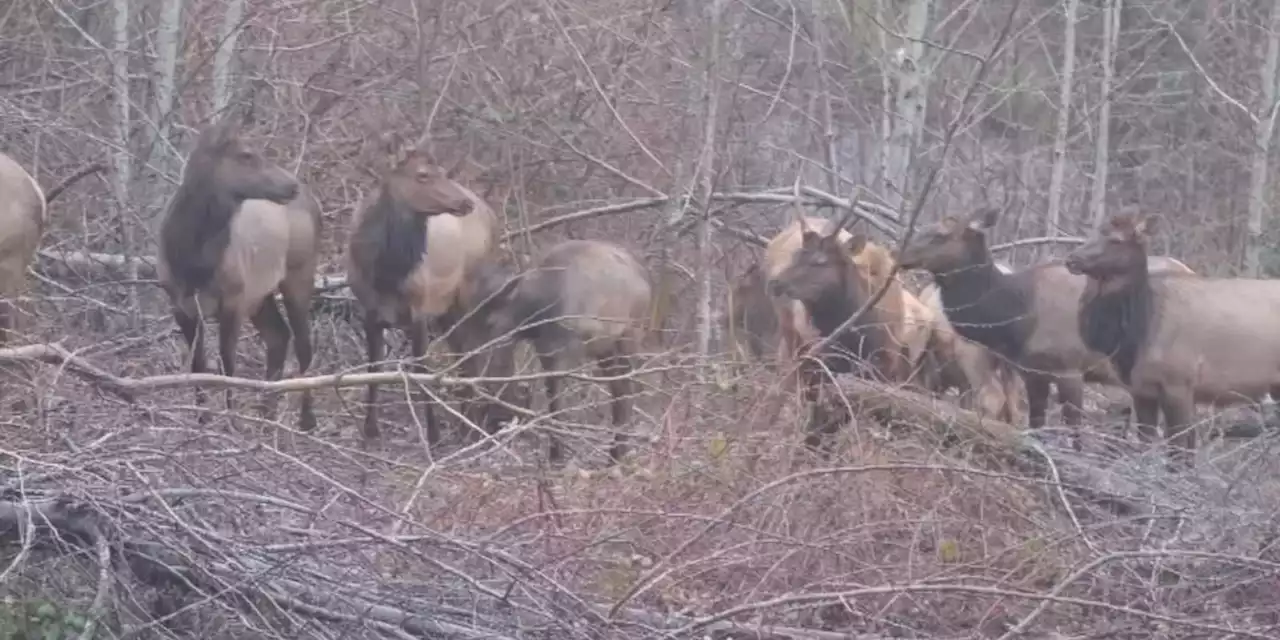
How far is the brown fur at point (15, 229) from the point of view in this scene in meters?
10.6

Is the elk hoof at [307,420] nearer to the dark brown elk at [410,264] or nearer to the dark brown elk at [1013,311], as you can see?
the dark brown elk at [410,264]

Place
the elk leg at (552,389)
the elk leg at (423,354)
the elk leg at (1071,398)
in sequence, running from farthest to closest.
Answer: the elk leg at (1071,398) → the elk leg at (423,354) → the elk leg at (552,389)

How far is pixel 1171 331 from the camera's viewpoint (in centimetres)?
1154

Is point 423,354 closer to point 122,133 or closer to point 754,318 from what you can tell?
point 754,318

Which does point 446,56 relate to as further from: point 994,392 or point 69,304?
point 994,392

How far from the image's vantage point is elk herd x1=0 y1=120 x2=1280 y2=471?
441 inches

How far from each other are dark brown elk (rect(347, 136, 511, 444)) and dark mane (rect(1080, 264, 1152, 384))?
11.7 ft

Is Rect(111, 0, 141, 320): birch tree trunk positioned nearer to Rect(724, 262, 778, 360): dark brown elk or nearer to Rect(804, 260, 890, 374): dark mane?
Rect(724, 262, 778, 360): dark brown elk

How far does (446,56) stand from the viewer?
46.6 feet

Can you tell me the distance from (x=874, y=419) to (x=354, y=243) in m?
3.94

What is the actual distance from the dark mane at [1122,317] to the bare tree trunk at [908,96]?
3319mm

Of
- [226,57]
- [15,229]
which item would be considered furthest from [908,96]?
[15,229]

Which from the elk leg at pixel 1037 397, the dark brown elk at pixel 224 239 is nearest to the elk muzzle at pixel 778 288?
the elk leg at pixel 1037 397

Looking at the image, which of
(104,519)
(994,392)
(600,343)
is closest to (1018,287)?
(994,392)
